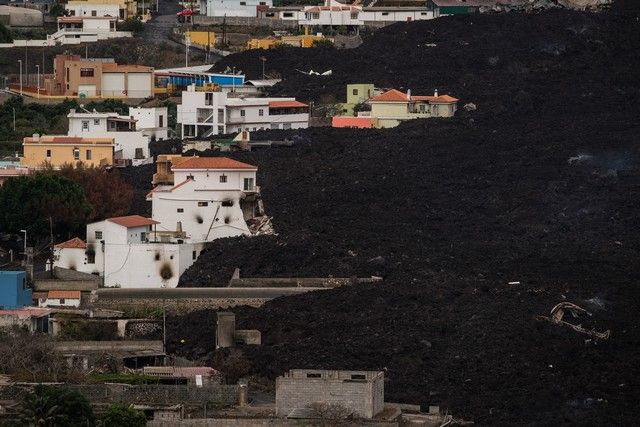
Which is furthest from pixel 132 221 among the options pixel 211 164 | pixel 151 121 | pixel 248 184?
pixel 151 121

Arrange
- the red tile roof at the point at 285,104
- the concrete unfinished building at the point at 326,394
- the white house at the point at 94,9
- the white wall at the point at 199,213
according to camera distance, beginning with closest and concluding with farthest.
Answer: the concrete unfinished building at the point at 326,394, the white wall at the point at 199,213, the red tile roof at the point at 285,104, the white house at the point at 94,9

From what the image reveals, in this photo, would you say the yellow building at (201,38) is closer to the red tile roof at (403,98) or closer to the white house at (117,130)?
the red tile roof at (403,98)

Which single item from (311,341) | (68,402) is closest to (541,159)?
(311,341)

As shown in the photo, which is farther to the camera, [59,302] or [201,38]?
[201,38]

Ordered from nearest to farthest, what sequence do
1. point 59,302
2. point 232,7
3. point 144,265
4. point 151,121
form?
point 59,302 → point 144,265 → point 151,121 → point 232,7

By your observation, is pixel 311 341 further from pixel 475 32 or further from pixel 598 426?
pixel 475 32

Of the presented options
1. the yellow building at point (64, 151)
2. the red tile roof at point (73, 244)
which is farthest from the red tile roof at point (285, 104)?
the red tile roof at point (73, 244)

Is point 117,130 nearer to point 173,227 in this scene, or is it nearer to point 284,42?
point 173,227
